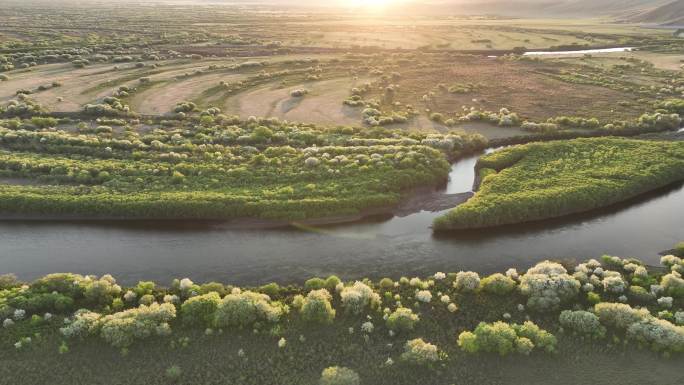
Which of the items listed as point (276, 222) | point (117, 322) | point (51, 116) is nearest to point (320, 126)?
point (276, 222)

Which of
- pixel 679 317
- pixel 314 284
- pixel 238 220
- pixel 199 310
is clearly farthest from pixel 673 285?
pixel 238 220

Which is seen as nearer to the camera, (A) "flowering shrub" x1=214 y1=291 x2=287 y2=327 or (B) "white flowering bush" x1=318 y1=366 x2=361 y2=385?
(B) "white flowering bush" x1=318 y1=366 x2=361 y2=385

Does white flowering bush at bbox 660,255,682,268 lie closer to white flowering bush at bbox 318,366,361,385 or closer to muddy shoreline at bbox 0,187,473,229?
muddy shoreline at bbox 0,187,473,229

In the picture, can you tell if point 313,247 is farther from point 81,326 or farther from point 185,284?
point 81,326

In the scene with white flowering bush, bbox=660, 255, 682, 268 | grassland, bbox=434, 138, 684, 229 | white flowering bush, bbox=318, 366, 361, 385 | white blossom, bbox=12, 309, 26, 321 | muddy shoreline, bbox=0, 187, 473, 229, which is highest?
grassland, bbox=434, 138, 684, 229

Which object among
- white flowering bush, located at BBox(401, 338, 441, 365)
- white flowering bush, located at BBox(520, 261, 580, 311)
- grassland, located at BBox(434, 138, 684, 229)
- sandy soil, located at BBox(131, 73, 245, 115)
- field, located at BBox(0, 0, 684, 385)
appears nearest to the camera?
white flowering bush, located at BBox(401, 338, 441, 365)

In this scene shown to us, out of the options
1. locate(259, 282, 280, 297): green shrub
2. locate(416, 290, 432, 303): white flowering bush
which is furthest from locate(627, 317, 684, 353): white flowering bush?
locate(259, 282, 280, 297): green shrub

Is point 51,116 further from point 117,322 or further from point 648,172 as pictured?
point 648,172

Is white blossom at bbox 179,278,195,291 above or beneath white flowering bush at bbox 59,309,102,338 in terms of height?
above

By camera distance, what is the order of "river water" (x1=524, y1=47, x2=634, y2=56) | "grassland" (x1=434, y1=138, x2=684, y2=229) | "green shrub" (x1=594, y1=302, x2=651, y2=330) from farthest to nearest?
1. "river water" (x1=524, y1=47, x2=634, y2=56)
2. "grassland" (x1=434, y1=138, x2=684, y2=229)
3. "green shrub" (x1=594, y1=302, x2=651, y2=330)
